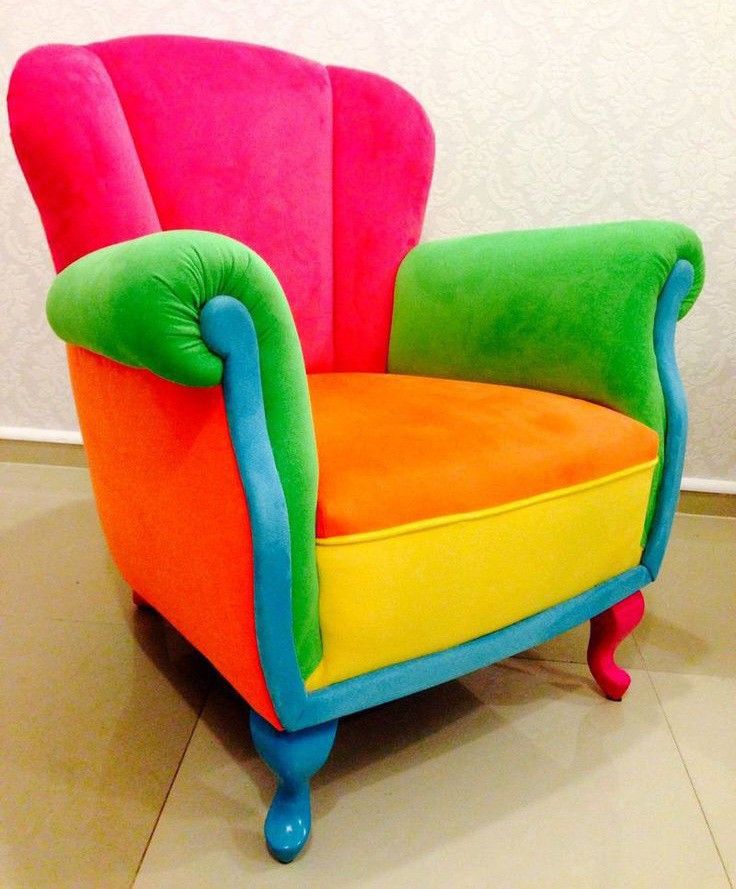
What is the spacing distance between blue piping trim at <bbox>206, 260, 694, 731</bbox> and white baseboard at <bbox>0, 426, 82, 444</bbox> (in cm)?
128

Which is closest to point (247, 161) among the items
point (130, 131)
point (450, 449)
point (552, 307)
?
point (130, 131)

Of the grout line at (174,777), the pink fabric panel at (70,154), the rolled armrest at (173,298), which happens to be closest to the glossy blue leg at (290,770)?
the grout line at (174,777)

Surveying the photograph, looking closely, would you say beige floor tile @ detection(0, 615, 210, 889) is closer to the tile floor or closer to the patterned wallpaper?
the tile floor

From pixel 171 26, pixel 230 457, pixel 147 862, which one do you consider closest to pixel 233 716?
pixel 147 862

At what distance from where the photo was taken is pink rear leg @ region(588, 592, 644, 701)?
87cm

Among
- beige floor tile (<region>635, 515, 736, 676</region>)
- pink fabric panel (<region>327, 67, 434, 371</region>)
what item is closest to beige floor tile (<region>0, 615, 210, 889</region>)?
pink fabric panel (<region>327, 67, 434, 371</region>)

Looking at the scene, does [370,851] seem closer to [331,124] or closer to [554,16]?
→ [331,124]

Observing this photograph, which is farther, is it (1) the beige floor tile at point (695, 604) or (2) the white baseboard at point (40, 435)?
(2) the white baseboard at point (40, 435)

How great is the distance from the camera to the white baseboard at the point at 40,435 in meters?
1.66

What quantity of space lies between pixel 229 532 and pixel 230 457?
0.07m

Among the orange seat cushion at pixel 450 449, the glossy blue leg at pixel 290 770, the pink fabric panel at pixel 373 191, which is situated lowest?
the glossy blue leg at pixel 290 770

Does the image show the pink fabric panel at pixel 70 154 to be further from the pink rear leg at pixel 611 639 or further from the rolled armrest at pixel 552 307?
the pink rear leg at pixel 611 639

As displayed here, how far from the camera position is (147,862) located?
0.66 meters

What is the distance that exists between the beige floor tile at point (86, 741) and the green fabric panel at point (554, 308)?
0.64 meters
